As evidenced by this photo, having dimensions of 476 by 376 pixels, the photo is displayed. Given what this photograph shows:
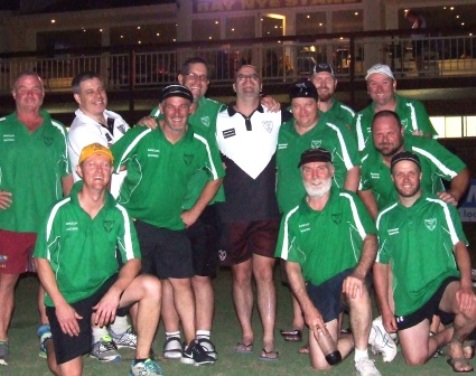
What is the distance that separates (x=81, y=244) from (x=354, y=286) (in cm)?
196

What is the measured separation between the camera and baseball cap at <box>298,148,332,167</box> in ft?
23.6

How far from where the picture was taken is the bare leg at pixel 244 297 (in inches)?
317

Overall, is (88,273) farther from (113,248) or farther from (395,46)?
(395,46)

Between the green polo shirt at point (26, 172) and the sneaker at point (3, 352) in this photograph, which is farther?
the green polo shirt at point (26, 172)

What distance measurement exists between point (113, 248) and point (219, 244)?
5.12 feet

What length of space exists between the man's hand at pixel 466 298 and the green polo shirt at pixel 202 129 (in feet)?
7.00

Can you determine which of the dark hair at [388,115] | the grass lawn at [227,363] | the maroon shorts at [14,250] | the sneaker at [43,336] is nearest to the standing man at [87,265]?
the grass lawn at [227,363]

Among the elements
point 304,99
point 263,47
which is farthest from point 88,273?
point 263,47

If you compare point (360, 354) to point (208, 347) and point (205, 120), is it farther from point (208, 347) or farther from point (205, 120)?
point (205, 120)

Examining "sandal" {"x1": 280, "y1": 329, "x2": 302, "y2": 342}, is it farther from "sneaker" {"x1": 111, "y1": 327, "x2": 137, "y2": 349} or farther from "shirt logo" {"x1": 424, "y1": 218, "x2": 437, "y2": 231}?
"shirt logo" {"x1": 424, "y1": 218, "x2": 437, "y2": 231}

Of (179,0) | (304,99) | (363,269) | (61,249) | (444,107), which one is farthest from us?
(179,0)

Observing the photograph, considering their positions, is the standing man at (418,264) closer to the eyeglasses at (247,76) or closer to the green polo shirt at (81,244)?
the eyeglasses at (247,76)

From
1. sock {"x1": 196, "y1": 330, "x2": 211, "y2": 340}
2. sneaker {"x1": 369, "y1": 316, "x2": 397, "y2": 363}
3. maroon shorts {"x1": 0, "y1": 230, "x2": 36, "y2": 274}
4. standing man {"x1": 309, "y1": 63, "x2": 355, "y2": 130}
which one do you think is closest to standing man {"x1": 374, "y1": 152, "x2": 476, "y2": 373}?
sneaker {"x1": 369, "y1": 316, "x2": 397, "y2": 363}

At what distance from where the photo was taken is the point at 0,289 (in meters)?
7.95
